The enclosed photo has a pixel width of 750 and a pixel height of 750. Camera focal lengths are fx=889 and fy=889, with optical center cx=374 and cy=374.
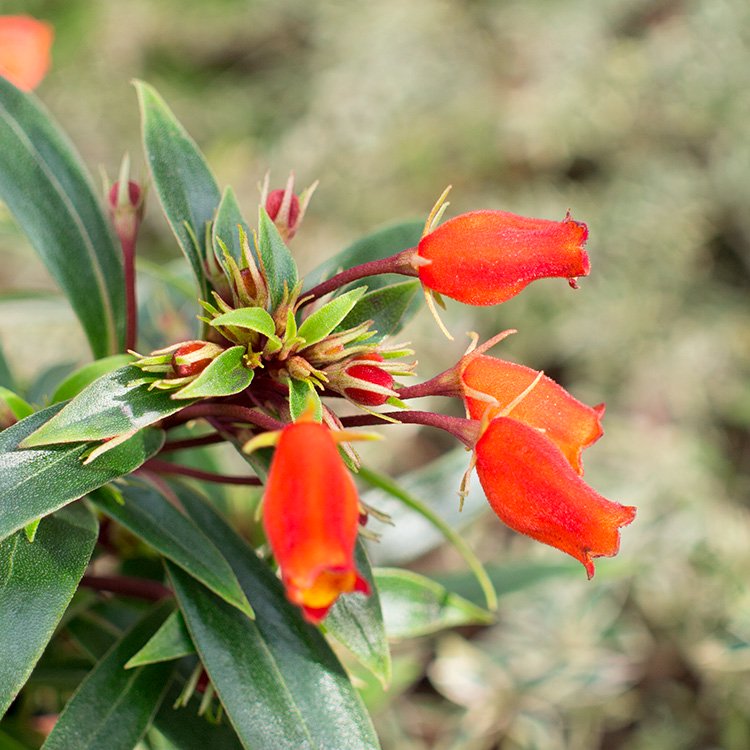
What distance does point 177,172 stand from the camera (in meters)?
0.68

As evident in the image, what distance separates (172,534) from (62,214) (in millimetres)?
280

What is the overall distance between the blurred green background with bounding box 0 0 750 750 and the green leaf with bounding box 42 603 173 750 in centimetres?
114

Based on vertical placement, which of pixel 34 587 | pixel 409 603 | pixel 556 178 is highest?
pixel 34 587

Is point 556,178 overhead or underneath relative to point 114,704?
underneath

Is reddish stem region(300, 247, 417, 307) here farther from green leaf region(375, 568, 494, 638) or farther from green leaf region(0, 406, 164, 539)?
green leaf region(375, 568, 494, 638)

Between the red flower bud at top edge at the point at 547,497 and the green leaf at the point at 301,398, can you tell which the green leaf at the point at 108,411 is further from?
the red flower bud at top edge at the point at 547,497

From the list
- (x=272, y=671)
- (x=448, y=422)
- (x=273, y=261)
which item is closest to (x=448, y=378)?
(x=448, y=422)

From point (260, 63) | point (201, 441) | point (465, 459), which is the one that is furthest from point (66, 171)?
point (260, 63)

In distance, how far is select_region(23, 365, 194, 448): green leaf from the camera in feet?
1.65

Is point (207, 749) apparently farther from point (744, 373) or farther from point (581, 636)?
point (744, 373)

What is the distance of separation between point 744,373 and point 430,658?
1.09 m

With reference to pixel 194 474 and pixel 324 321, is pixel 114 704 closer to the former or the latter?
pixel 194 474

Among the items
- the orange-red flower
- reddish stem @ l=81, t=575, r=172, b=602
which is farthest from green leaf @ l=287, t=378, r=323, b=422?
the orange-red flower

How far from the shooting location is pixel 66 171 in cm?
73
